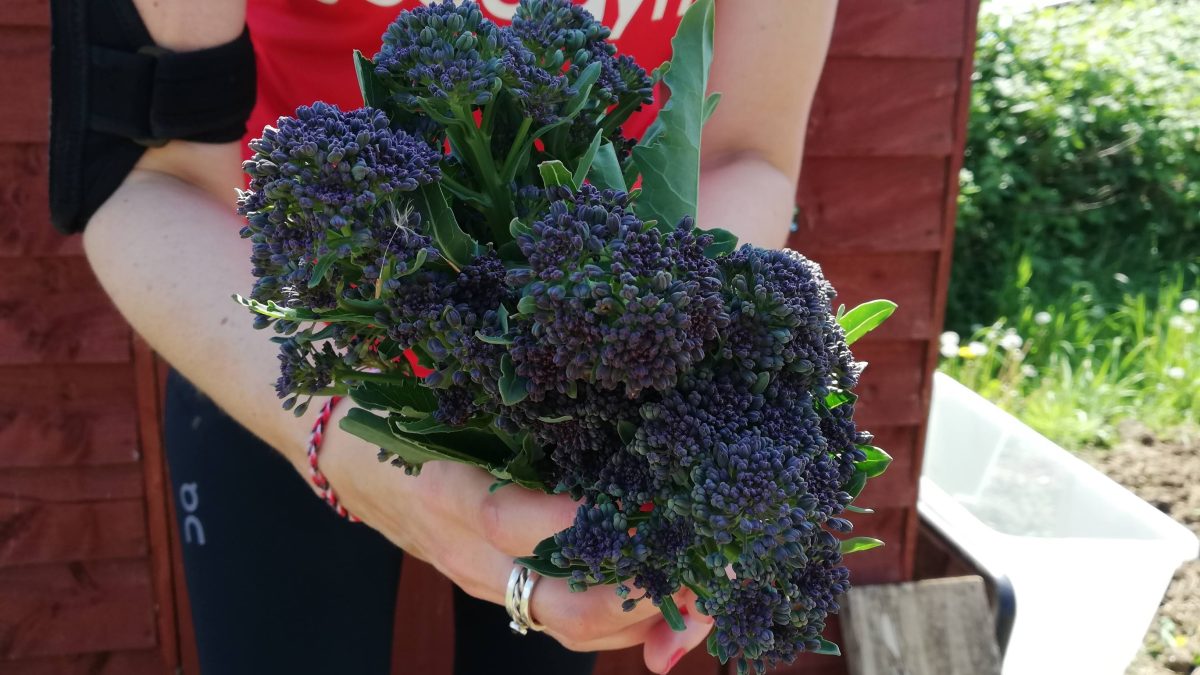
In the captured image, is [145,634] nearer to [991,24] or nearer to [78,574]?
[78,574]

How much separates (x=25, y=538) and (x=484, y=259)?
1697 mm

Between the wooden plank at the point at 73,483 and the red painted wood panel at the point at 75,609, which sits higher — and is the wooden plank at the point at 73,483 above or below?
above

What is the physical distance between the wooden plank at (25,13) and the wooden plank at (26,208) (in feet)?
0.67

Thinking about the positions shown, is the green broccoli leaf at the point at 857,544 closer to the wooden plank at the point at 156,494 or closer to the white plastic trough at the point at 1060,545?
the wooden plank at the point at 156,494

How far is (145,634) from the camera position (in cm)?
199

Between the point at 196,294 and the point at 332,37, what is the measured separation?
320mm

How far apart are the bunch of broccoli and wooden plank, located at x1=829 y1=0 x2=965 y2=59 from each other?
1.41 meters

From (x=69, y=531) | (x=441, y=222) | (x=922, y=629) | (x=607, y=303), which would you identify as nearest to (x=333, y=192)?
(x=441, y=222)

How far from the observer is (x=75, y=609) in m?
1.95

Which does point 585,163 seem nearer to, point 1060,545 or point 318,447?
point 318,447

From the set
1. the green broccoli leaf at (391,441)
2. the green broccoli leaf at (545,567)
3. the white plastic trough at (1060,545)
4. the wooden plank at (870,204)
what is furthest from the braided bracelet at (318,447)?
the white plastic trough at (1060,545)

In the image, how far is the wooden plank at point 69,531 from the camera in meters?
1.89

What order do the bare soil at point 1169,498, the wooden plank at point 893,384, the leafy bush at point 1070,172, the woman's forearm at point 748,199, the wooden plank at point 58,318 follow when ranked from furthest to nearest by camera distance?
the leafy bush at point 1070,172 < the bare soil at point 1169,498 < the wooden plank at point 893,384 < the wooden plank at point 58,318 < the woman's forearm at point 748,199

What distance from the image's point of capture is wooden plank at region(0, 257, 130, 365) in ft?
5.86
